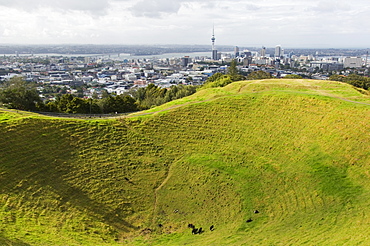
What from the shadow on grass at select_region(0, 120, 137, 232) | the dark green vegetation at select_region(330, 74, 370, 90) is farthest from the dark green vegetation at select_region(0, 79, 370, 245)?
the dark green vegetation at select_region(330, 74, 370, 90)

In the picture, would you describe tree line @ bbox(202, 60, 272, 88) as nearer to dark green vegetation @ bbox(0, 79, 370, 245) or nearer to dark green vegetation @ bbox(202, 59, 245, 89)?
dark green vegetation @ bbox(202, 59, 245, 89)

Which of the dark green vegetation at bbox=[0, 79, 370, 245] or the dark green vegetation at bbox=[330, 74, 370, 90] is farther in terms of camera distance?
the dark green vegetation at bbox=[330, 74, 370, 90]

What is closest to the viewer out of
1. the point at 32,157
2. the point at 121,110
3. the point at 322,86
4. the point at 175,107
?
the point at 32,157

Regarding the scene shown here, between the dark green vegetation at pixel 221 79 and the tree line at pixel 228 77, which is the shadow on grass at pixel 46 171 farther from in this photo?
the tree line at pixel 228 77

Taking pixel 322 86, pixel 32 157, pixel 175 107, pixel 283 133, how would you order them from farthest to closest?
pixel 322 86, pixel 175 107, pixel 283 133, pixel 32 157

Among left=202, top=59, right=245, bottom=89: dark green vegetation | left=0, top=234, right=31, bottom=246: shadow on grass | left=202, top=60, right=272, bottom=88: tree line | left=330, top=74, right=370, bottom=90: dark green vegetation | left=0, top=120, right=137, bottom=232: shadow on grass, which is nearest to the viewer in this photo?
left=0, top=234, right=31, bottom=246: shadow on grass

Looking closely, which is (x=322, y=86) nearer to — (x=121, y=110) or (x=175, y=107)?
(x=175, y=107)

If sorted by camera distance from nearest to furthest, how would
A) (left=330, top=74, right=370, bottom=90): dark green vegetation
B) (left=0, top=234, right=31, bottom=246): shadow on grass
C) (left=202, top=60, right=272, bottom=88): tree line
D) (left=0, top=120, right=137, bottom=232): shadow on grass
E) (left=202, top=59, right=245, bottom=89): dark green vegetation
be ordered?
(left=0, top=234, right=31, bottom=246): shadow on grass, (left=0, top=120, right=137, bottom=232): shadow on grass, (left=202, top=59, right=245, bottom=89): dark green vegetation, (left=202, top=60, right=272, bottom=88): tree line, (left=330, top=74, right=370, bottom=90): dark green vegetation

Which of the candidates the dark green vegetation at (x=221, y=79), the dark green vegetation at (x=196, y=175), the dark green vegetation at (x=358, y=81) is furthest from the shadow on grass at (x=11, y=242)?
the dark green vegetation at (x=358, y=81)

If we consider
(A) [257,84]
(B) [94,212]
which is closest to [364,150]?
(A) [257,84]
